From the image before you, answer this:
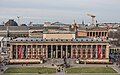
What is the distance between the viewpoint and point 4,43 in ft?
Result: 376

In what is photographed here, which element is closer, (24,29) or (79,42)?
(79,42)

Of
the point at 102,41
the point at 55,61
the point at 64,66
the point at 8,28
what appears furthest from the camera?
the point at 8,28

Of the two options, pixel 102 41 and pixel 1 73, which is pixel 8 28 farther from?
pixel 1 73

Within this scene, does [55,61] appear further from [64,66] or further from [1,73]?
[1,73]

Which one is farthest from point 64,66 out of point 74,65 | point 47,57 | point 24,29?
point 24,29

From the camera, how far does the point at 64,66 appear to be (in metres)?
69.7

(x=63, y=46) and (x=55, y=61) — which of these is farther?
(x=63, y=46)

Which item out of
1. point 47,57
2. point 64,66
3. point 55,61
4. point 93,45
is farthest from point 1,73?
point 93,45

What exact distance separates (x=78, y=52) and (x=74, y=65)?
41.6 feet

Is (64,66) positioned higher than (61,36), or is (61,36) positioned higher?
(61,36)

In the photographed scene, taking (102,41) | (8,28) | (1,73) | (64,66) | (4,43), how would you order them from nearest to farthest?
(1,73) < (64,66) < (102,41) < (4,43) < (8,28)

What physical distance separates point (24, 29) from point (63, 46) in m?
63.3

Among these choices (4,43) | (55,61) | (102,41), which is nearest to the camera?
(55,61)

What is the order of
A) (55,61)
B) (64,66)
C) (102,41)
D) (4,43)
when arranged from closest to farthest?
1. (64,66)
2. (55,61)
3. (102,41)
4. (4,43)
